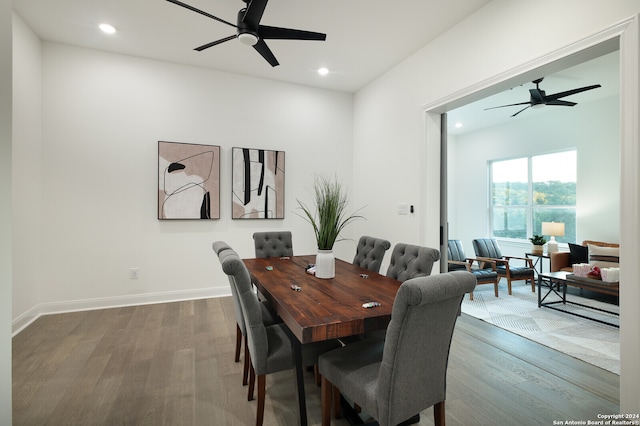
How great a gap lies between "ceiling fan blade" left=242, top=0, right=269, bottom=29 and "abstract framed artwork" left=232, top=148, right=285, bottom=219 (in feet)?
6.71

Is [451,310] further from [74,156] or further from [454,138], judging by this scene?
[454,138]

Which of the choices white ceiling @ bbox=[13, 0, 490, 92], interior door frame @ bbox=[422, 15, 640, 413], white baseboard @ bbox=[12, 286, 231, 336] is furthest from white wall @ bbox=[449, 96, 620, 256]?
white baseboard @ bbox=[12, 286, 231, 336]

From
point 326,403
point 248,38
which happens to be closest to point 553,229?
point 326,403

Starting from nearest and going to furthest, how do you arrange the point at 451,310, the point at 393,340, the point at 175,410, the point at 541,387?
the point at 393,340
the point at 451,310
the point at 175,410
the point at 541,387

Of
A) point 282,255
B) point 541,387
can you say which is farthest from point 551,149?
point 282,255

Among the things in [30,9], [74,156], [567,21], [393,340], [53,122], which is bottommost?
[393,340]

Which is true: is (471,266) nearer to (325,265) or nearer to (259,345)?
(325,265)

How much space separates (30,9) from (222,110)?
200 centimetres

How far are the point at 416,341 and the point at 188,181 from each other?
11.8 ft

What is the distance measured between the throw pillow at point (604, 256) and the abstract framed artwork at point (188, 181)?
529 cm

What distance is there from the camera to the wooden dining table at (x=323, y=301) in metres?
1.38

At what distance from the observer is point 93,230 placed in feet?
12.1

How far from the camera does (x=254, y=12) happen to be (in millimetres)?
2311

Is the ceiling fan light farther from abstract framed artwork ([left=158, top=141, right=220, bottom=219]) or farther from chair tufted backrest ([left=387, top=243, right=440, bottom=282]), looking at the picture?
chair tufted backrest ([left=387, top=243, right=440, bottom=282])
